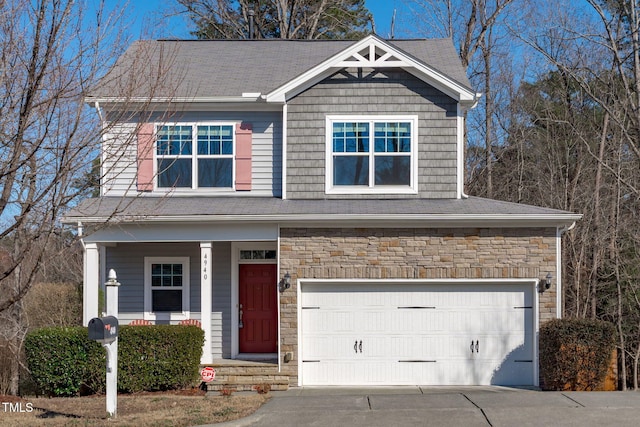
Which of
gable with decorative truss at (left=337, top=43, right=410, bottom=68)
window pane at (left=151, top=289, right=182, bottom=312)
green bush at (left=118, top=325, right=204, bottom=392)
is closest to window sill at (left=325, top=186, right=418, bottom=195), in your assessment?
gable with decorative truss at (left=337, top=43, right=410, bottom=68)

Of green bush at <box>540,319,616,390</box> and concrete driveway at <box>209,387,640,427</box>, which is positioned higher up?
green bush at <box>540,319,616,390</box>

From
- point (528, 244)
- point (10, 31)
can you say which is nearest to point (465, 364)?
point (528, 244)

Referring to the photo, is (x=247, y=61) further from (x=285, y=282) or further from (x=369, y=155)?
(x=285, y=282)

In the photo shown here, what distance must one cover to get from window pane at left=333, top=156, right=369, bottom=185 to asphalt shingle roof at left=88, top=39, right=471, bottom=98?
2.19 meters

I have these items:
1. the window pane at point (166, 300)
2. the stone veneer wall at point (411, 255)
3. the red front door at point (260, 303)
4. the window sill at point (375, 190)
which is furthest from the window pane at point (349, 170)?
the window pane at point (166, 300)

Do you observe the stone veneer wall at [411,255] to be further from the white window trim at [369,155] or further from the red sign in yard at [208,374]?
the red sign in yard at [208,374]

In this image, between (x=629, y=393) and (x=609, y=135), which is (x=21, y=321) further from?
(x=609, y=135)

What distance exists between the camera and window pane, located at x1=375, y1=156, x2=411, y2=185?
52.2 feet

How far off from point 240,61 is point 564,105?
38.6 feet

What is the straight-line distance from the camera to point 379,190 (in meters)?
15.8

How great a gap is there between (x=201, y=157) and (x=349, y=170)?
308 cm

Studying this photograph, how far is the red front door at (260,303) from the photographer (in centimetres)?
1645

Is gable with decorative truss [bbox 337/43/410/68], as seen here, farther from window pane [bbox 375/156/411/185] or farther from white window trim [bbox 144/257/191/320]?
white window trim [bbox 144/257/191/320]

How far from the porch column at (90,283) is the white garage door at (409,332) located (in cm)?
390
